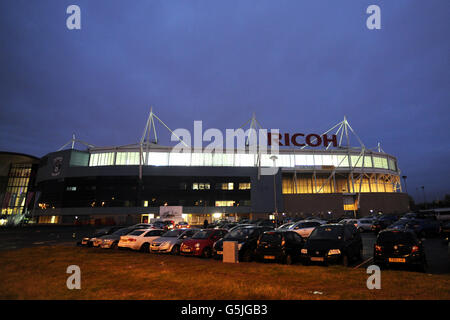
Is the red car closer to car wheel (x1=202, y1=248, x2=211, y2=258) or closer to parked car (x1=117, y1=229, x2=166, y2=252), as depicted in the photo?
car wheel (x1=202, y1=248, x2=211, y2=258)

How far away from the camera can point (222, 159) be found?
244 ft

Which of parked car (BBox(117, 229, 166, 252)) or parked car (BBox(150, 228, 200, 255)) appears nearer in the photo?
parked car (BBox(150, 228, 200, 255))

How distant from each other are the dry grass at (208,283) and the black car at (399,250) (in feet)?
6.11

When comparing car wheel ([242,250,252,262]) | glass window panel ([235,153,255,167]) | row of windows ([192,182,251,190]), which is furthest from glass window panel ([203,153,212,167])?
car wheel ([242,250,252,262])

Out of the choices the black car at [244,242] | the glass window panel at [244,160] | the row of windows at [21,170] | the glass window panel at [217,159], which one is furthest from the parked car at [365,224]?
the row of windows at [21,170]

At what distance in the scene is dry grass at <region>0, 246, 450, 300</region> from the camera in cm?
592

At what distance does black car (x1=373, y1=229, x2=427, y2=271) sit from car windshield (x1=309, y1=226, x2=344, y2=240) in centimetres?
174

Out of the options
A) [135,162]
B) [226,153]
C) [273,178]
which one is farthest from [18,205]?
[273,178]

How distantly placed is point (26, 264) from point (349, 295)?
11.7 meters

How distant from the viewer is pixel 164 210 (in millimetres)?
43656

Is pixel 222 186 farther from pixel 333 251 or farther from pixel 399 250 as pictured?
pixel 399 250

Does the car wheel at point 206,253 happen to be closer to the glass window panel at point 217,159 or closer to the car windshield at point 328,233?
the car windshield at point 328,233

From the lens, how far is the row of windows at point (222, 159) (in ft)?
241
